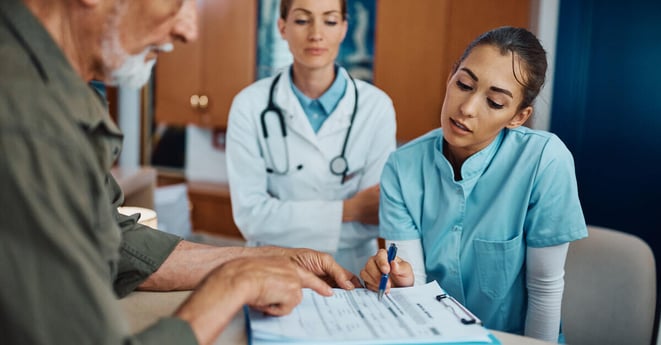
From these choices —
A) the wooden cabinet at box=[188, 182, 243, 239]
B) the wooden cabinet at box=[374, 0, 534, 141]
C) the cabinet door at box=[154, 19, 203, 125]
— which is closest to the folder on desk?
the wooden cabinet at box=[374, 0, 534, 141]

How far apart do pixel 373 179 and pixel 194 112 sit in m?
2.43

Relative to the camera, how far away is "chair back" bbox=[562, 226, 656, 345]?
1.37 meters

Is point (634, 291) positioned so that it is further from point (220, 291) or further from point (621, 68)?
point (621, 68)

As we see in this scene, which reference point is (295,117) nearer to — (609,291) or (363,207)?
(363,207)

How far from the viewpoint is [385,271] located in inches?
42.4

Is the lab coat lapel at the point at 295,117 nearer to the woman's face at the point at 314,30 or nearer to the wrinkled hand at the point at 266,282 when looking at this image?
the woman's face at the point at 314,30

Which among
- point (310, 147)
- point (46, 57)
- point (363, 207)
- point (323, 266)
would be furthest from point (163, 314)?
point (310, 147)

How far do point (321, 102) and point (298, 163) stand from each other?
217 mm

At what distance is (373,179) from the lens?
1.85 metres

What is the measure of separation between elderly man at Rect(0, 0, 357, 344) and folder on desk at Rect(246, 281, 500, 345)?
0.05 metres

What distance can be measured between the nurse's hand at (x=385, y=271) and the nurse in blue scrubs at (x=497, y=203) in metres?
0.17

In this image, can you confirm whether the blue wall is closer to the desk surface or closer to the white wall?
the white wall

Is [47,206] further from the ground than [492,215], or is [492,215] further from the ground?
[47,206]

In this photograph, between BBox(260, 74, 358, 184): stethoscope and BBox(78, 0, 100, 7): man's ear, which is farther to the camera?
BBox(260, 74, 358, 184): stethoscope
